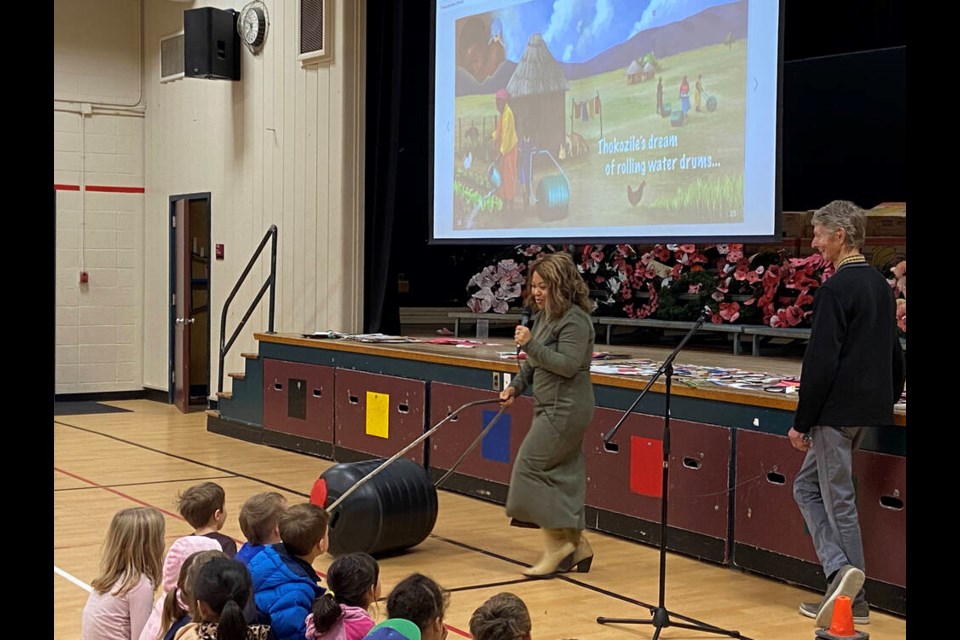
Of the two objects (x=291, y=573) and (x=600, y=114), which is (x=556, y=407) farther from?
(x=600, y=114)

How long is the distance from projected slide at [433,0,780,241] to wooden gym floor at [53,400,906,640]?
1944 mm

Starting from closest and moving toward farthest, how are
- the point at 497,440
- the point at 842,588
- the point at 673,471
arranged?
1. the point at 842,588
2. the point at 673,471
3. the point at 497,440

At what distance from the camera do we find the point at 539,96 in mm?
8062

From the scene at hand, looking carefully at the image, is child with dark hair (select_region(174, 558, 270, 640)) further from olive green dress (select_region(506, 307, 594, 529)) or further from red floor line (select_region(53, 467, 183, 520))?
red floor line (select_region(53, 467, 183, 520))

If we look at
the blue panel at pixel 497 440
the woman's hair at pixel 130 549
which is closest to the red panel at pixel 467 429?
the blue panel at pixel 497 440

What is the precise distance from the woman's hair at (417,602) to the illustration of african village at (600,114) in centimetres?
440

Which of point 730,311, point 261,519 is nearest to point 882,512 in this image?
point 261,519

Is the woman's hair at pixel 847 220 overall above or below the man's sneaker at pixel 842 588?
above

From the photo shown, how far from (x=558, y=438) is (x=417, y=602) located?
8.54 feet

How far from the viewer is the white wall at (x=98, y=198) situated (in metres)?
12.4

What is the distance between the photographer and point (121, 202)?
1274cm

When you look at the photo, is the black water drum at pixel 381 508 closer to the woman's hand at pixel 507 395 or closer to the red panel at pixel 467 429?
the woman's hand at pixel 507 395

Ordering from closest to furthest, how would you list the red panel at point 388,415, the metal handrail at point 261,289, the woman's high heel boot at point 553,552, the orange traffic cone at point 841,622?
1. the orange traffic cone at point 841,622
2. the woman's high heel boot at point 553,552
3. the red panel at point 388,415
4. the metal handrail at point 261,289
